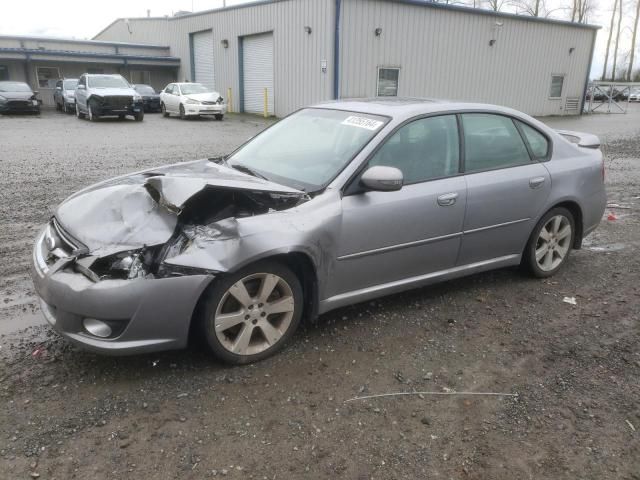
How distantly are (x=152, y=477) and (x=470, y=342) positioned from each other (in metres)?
2.23

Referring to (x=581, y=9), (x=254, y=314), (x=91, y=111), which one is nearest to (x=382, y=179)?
(x=254, y=314)

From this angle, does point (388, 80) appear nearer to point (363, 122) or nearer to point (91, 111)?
point (91, 111)

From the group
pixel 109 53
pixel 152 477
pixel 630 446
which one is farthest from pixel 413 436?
pixel 109 53

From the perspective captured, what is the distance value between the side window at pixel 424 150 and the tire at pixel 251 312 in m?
1.07

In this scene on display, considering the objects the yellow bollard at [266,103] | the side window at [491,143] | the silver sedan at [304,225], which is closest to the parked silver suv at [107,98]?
the yellow bollard at [266,103]

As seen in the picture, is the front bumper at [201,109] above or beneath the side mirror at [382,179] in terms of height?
beneath

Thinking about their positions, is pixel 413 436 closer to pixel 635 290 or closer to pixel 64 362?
pixel 64 362

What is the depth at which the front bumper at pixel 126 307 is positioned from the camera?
9.33ft

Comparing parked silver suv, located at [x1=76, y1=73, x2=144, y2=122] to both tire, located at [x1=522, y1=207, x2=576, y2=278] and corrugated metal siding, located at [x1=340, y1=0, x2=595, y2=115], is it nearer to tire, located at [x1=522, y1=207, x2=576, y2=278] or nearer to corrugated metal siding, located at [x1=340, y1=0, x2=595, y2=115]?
corrugated metal siding, located at [x1=340, y1=0, x2=595, y2=115]

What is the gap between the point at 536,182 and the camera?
14.5ft

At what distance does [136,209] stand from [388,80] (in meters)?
20.0

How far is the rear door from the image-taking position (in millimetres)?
4113

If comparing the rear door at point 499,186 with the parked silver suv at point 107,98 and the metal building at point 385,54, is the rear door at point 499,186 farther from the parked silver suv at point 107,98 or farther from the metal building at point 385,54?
the parked silver suv at point 107,98

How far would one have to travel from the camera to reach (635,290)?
4.65 metres
